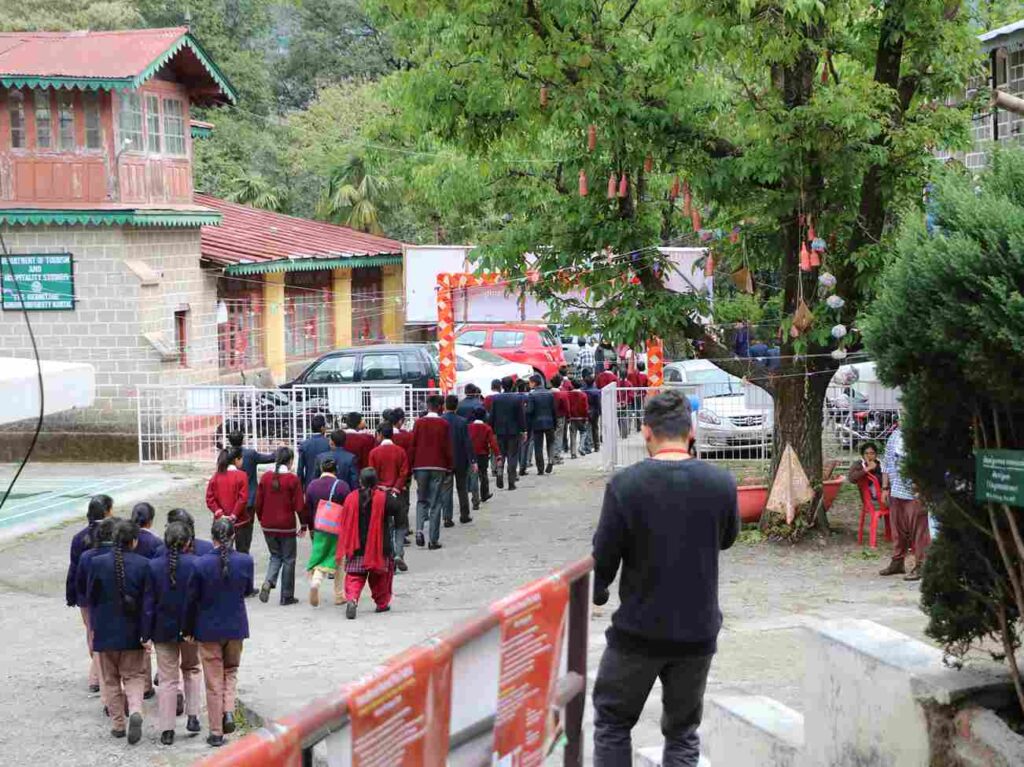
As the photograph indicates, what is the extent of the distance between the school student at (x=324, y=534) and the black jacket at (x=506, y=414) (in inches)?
235

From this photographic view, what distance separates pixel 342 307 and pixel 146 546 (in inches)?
1033

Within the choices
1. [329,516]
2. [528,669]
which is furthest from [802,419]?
[528,669]

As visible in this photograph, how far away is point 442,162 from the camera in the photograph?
83.8ft

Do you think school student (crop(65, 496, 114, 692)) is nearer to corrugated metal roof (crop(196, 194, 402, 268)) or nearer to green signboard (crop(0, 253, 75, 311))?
green signboard (crop(0, 253, 75, 311))

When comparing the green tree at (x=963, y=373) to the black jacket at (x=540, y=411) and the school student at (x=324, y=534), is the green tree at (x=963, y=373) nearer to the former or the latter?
the school student at (x=324, y=534)

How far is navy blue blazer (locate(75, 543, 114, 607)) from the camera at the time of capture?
9703mm

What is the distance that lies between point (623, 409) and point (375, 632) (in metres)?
9.60

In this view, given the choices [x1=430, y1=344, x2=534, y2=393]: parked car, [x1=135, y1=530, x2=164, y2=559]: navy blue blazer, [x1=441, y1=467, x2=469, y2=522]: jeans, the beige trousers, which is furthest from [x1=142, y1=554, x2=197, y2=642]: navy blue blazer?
[x1=430, y1=344, x2=534, y2=393]: parked car

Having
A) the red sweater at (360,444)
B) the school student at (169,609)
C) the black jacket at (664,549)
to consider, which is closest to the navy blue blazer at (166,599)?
the school student at (169,609)

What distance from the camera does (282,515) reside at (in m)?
13.6

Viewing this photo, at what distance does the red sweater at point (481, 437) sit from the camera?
1819 cm

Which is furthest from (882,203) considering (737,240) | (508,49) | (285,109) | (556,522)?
(285,109)

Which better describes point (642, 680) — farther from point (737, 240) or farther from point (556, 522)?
point (556, 522)

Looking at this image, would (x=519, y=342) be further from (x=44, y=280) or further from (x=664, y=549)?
(x=664, y=549)
